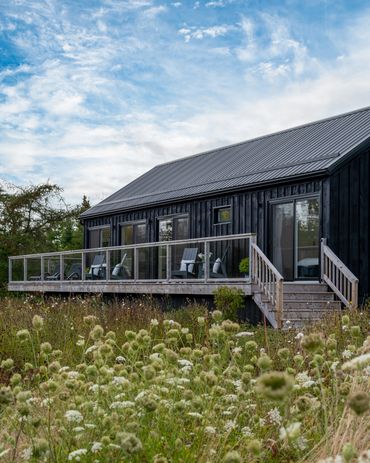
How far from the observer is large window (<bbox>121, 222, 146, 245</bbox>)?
20.7m

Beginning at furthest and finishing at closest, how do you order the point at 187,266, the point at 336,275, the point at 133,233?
the point at 133,233 < the point at 187,266 < the point at 336,275

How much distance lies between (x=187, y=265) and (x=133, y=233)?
580 cm

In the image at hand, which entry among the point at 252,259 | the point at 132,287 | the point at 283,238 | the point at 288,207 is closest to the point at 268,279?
the point at 252,259

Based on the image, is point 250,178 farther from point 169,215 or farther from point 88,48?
point 88,48

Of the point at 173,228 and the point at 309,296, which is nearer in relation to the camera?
the point at 309,296

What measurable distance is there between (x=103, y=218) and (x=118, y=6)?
877 centimetres

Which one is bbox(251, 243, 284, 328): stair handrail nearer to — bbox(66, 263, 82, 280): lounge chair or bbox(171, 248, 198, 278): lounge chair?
bbox(171, 248, 198, 278): lounge chair

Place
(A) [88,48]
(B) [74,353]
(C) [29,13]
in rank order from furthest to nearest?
(A) [88,48]
(C) [29,13]
(B) [74,353]

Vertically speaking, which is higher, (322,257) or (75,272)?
(322,257)

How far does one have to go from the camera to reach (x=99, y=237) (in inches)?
916

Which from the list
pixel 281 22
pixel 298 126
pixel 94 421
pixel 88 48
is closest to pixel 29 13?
pixel 88 48

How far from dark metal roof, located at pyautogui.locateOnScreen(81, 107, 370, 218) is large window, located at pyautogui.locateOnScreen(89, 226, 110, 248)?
59 centimetres

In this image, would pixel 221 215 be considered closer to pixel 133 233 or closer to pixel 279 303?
pixel 133 233

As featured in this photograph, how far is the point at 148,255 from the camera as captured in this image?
17094 mm
